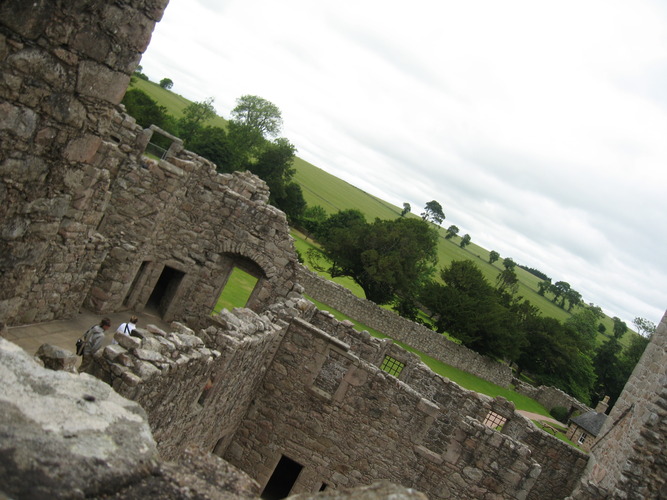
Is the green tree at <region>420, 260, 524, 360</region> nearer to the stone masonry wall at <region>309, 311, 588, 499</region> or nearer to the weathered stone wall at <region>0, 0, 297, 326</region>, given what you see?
the stone masonry wall at <region>309, 311, 588, 499</region>

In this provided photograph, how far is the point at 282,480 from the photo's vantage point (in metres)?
14.6

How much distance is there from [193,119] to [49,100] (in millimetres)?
84524

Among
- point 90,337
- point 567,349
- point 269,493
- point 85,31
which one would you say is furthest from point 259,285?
point 567,349

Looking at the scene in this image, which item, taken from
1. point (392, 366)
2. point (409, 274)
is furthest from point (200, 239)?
point (409, 274)

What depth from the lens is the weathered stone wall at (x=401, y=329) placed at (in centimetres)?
4088

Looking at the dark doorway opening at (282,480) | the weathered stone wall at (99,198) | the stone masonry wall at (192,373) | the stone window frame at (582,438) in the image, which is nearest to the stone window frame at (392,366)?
the dark doorway opening at (282,480)

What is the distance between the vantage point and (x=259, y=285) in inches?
639

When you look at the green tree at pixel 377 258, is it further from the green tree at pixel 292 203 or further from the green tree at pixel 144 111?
the green tree at pixel 144 111

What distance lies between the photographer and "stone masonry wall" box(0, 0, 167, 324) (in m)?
3.89

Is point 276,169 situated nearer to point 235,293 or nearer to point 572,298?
point 235,293

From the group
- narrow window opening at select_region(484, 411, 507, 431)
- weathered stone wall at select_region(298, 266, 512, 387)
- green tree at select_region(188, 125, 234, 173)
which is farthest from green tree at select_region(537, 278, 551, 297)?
narrow window opening at select_region(484, 411, 507, 431)

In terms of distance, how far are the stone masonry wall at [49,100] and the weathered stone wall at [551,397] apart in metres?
50.9

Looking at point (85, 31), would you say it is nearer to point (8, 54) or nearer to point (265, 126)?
point (8, 54)

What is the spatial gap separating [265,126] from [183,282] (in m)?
75.3
